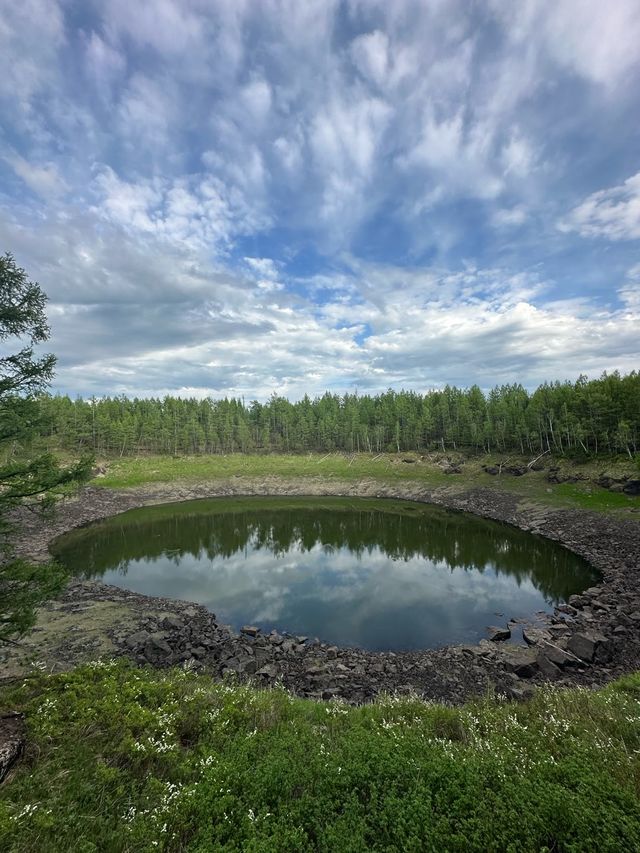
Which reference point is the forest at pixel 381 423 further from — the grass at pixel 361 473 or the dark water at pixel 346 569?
the dark water at pixel 346 569

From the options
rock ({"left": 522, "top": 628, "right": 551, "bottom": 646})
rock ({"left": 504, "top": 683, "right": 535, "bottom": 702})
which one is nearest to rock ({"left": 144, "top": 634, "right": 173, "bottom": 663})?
rock ({"left": 504, "top": 683, "right": 535, "bottom": 702})

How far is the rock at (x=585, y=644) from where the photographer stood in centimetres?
1819

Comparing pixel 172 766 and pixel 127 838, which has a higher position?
pixel 127 838

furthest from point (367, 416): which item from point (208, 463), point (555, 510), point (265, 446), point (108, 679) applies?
point (108, 679)

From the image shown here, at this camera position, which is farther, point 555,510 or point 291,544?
point 555,510

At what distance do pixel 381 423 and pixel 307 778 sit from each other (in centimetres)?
10238

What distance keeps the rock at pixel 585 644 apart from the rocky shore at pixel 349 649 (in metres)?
0.05

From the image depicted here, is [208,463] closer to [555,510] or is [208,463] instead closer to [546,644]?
[555,510]

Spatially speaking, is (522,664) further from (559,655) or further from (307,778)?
(307,778)

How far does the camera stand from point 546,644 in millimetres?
19156

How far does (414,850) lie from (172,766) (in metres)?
5.04

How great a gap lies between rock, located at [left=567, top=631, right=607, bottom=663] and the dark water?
491 centimetres

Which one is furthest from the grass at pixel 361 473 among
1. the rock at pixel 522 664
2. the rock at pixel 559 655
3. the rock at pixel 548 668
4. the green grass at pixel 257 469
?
the rock at pixel 548 668

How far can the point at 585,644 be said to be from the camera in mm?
18594
